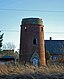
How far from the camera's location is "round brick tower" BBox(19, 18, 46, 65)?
56.6 metres

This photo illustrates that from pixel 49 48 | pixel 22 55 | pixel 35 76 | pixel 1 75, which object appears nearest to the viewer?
pixel 35 76

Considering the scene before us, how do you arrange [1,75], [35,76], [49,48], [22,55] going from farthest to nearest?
[49,48], [22,55], [1,75], [35,76]

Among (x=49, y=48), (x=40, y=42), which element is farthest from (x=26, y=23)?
(x=49, y=48)

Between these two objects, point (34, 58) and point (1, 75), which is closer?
point (1, 75)

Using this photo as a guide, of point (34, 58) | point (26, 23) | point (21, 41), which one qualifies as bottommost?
point (34, 58)

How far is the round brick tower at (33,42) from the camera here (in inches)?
2228

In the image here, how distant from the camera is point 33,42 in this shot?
57656mm

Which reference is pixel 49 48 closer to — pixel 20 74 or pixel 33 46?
pixel 33 46

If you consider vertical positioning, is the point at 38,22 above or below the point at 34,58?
above

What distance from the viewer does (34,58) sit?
57.6m

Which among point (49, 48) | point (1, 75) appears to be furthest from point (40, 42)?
point (1, 75)

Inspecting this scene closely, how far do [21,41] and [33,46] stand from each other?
8.84 feet

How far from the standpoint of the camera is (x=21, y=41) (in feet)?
188

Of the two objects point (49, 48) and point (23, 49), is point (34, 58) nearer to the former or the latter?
point (23, 49)
